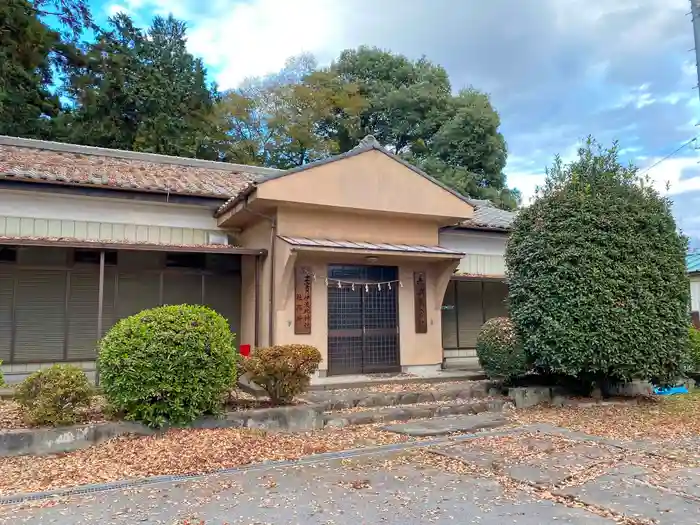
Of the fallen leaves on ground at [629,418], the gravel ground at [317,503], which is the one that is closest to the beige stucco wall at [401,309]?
the fallen leaves on ground at [629,418]

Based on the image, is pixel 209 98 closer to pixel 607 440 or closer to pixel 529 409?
pixel 529 409

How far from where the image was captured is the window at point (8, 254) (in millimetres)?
10609

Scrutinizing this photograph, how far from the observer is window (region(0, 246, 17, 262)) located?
1061 cm

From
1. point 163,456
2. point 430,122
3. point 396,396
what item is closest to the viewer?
point 163,456

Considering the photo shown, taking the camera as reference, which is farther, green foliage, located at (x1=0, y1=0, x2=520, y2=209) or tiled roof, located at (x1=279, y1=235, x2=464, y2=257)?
green foliage, located at (x1=0, y1=0, x2=520, y2=209)

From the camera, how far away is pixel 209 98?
1029 inches

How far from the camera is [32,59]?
54.0 ft

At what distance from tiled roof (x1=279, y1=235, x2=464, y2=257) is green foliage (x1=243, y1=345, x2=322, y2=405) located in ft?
8.99

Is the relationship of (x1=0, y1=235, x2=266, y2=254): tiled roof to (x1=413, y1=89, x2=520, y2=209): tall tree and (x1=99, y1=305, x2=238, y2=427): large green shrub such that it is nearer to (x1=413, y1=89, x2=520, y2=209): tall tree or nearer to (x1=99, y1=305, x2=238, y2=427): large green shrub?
(x1=99, y1=305, x2=238, y2=427): large green shrub

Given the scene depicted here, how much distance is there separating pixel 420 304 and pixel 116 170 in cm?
786

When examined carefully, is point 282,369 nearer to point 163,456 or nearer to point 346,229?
point 163,456

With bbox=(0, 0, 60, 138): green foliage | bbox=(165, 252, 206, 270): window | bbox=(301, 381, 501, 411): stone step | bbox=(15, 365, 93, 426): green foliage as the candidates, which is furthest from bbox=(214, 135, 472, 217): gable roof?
bbox=(0, 0, 60, 138): green foliage

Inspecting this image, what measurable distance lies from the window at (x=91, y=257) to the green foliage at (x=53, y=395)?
496 centimetres

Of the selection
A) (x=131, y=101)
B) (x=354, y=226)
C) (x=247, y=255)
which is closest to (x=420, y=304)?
(x=354, y=226)
